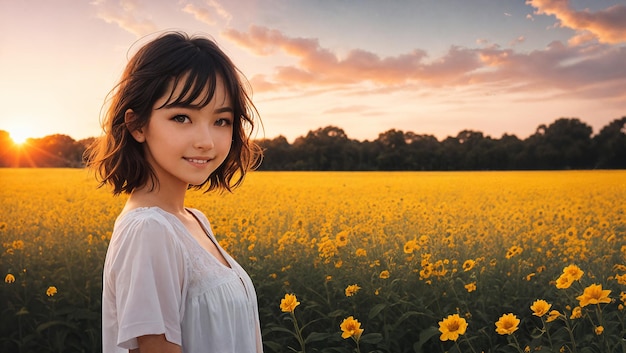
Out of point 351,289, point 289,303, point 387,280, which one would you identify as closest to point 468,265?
point 387,280

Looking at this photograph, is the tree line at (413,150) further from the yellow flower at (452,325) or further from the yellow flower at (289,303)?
the yellow flower at (289,303)

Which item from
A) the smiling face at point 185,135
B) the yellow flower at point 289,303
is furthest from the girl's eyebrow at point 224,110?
the yellow flower at point 289,303

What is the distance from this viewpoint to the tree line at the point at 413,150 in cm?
1016

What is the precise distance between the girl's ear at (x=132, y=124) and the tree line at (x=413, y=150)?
358 inches

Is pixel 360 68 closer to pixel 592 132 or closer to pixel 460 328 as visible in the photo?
pixel 592 132

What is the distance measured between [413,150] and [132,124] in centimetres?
1387

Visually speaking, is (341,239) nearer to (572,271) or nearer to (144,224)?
(572,271)

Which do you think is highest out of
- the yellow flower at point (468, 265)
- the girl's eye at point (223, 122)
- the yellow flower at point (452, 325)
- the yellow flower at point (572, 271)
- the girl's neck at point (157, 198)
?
the girl's eye at point (223, 122)

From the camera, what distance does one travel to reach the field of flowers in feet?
9.64

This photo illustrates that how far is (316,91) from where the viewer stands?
28.5ft

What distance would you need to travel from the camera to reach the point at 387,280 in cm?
356

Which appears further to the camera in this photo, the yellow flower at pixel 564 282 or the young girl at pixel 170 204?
the yellow flower at pixel 564 282

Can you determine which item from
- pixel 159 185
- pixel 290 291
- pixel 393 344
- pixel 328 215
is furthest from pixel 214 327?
pixel 328 215

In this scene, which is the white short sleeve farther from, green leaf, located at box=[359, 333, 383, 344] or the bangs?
green leaf, located at box=[359, 333, 383, 344]
